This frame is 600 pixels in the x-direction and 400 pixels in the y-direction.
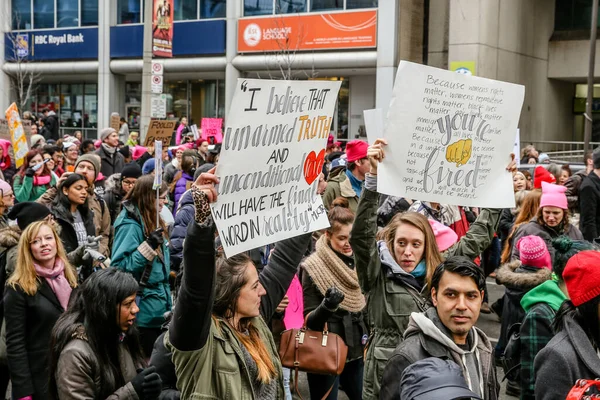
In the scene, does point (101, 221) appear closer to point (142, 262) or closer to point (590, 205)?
point (142, 262)

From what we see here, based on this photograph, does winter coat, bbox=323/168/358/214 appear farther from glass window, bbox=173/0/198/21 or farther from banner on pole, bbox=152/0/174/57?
glass window, bbox=173/0/198/21

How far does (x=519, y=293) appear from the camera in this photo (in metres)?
Answer: 6.38

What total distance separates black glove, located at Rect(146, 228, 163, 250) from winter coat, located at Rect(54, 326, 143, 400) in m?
2.13

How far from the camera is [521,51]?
28.1 m

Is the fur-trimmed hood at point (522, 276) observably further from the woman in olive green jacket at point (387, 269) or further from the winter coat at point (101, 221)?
the winter coat at point (101, 221)

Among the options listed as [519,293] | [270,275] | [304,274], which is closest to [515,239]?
[519,293]

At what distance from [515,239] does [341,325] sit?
2294 millimetres

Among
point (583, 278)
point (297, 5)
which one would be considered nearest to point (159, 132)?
point (583, 278)

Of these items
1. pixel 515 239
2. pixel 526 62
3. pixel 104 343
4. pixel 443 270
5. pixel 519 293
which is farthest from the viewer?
pixel 526 62

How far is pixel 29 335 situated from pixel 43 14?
34593 mm

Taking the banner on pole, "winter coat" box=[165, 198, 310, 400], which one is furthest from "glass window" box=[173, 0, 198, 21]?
"winter coat" box=[165, 198, 310, 400]

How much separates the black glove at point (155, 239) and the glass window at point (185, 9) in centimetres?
2669

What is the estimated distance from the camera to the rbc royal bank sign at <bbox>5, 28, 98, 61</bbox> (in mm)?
34656

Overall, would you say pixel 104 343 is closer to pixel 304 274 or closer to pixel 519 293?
pixel 304 274
